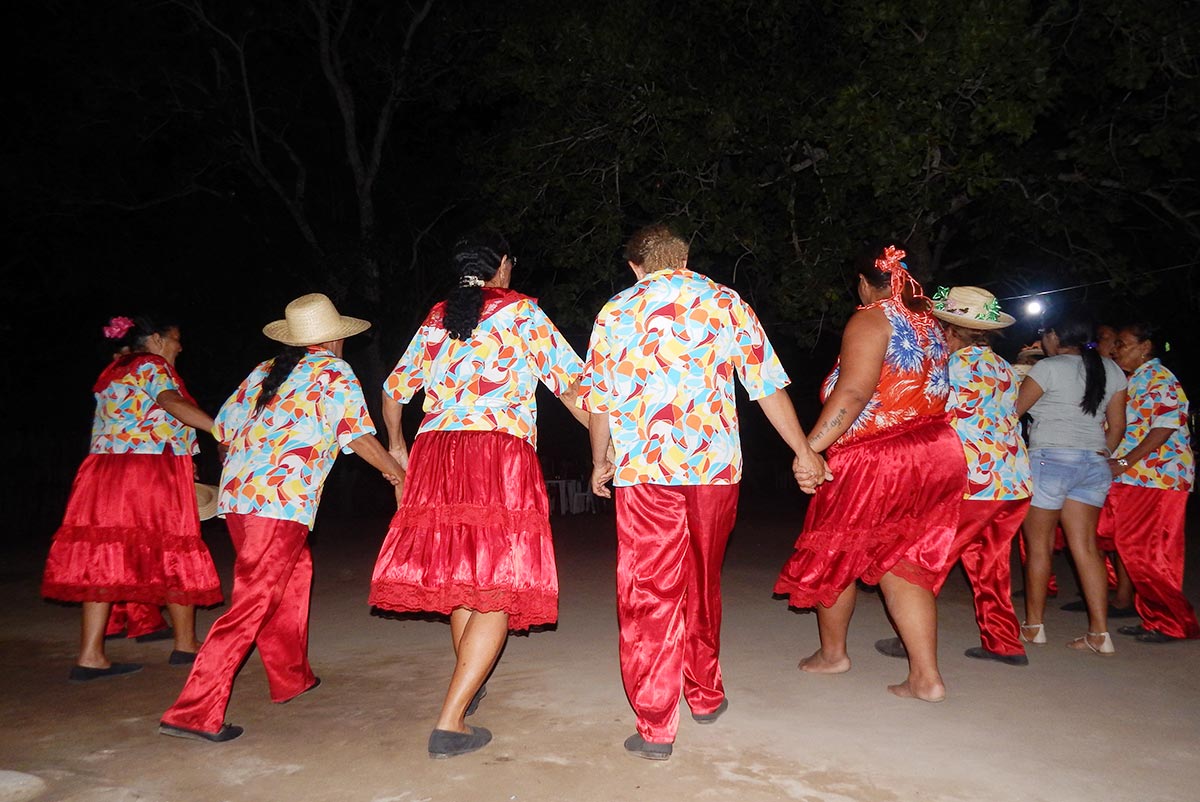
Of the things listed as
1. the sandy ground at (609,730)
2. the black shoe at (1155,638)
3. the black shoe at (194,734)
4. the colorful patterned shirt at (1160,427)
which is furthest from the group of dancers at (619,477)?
the colorful patterned shirt at (1160,427)

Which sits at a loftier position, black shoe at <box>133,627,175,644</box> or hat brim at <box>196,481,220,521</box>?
hat brim at <box>196,481,220,521</box>

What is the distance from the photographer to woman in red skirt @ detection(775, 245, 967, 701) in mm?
4371

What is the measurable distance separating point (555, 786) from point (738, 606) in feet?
12.1

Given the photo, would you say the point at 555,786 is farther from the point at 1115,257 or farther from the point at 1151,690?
the point at 1115,257

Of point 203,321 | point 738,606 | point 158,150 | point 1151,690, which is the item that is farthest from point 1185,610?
point 158,150

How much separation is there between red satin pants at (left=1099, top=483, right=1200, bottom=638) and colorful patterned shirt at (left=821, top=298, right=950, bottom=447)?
2325mm

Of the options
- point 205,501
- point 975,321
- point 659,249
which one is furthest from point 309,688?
point 975,321

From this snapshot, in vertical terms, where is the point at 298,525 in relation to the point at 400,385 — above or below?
below

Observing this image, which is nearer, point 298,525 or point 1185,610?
point 298,525

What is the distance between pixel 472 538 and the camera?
151 inches

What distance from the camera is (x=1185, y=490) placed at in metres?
6.05

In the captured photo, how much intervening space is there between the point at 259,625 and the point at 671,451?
1.88m

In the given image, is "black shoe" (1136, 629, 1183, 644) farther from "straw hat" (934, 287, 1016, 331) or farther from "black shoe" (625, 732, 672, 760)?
"black shoe" (625, 732, 672, 760)

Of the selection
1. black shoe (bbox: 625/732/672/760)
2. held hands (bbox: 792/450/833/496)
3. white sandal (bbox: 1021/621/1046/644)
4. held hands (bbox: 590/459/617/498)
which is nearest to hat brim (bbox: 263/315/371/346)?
held hands (bbox: 590/459/617/498)
